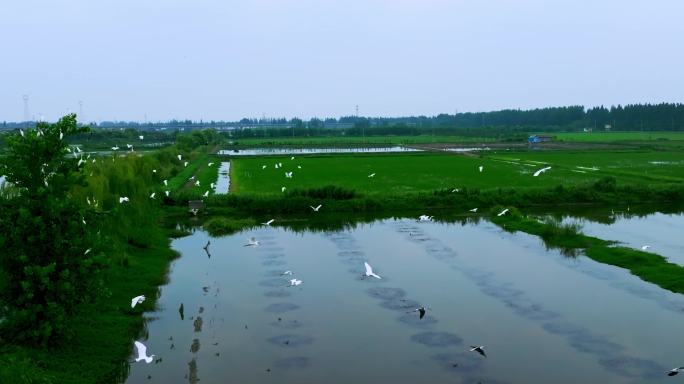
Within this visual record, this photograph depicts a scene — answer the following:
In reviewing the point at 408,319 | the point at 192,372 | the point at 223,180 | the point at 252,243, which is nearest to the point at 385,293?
the point at 408,319

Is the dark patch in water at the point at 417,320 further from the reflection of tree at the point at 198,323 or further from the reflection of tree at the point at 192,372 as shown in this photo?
the reflection of tree at the point at 192,372

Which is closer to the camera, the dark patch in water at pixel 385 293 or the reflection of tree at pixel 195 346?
the reflection of tree at pixel 195 346

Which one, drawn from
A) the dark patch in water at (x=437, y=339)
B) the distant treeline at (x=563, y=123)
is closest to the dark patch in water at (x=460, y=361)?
the dark patch in water at (x=437, y=339)

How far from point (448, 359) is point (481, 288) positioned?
200 inches

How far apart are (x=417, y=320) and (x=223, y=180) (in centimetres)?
2894

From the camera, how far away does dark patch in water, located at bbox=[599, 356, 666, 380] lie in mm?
11148

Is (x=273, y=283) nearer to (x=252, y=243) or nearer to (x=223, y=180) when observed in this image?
(x=252, y=243)

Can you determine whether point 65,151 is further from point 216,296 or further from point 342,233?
point 342,233

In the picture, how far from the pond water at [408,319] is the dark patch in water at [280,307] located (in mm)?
46

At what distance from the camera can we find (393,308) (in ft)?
→ 49.3

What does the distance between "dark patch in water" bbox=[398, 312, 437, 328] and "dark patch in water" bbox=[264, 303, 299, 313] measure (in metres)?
2.63

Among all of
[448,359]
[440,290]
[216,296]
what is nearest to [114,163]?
[216,296]

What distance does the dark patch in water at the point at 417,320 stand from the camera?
13906mm

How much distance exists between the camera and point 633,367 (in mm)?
11469
